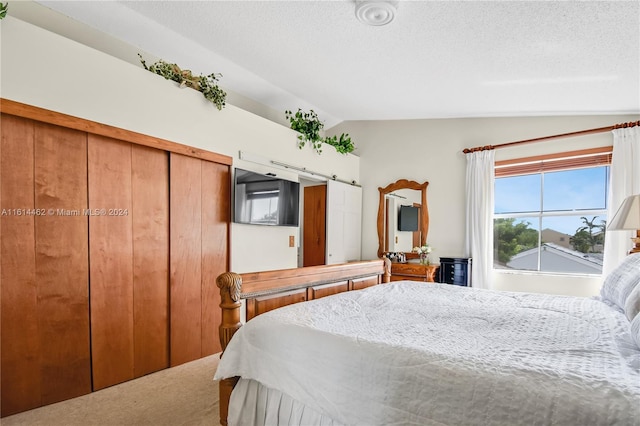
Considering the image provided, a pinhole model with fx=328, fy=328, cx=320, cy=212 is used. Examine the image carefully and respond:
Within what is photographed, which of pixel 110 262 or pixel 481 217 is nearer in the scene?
pixel 110 262

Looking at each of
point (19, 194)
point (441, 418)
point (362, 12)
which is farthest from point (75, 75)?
point (441, 418)

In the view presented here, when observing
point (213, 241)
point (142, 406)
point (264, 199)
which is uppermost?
point (264, 199)

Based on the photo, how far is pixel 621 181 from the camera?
3.36m

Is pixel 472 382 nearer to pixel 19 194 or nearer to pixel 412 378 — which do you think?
pixel 412 378

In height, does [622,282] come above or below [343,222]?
below

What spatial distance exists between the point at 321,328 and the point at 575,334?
3.66ft

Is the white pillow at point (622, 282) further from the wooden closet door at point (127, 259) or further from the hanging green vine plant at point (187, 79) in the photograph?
the hanging green vine plant at point (187, 79)

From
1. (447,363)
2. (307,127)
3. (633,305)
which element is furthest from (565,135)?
(447,363)

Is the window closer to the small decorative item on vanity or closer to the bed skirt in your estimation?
the small decorative item on vanity

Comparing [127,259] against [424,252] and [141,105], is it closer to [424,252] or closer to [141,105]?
[141,105]

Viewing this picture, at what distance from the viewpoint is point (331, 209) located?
15.4 ft

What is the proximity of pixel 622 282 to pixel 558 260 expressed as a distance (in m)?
2.19

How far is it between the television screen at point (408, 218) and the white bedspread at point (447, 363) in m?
2.89

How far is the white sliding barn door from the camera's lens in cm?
468
